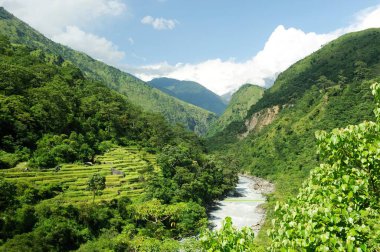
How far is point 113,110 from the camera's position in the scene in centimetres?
10912

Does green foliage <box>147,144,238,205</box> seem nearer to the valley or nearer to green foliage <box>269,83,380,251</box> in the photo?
the valley

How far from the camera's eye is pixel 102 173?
71.1m

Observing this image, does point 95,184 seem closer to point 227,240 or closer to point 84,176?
point 84,176

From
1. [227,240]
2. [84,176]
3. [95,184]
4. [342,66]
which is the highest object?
[342,66]

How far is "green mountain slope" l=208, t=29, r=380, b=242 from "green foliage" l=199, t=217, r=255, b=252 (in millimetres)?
90968

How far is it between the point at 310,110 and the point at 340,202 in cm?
14368

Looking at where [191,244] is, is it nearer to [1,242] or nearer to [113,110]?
[1,242]

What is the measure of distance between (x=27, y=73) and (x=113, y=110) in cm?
2800

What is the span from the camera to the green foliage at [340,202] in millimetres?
7641

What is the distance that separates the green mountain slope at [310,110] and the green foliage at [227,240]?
90968mm

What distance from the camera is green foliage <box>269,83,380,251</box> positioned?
764 centimetres

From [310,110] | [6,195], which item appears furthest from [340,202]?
[310,110]

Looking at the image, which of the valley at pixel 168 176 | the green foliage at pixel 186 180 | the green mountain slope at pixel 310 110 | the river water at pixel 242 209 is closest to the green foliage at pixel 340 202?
the valley at pixel 168 176

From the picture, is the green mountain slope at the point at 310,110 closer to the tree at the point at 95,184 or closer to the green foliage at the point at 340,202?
the tree at the point at 95,184
